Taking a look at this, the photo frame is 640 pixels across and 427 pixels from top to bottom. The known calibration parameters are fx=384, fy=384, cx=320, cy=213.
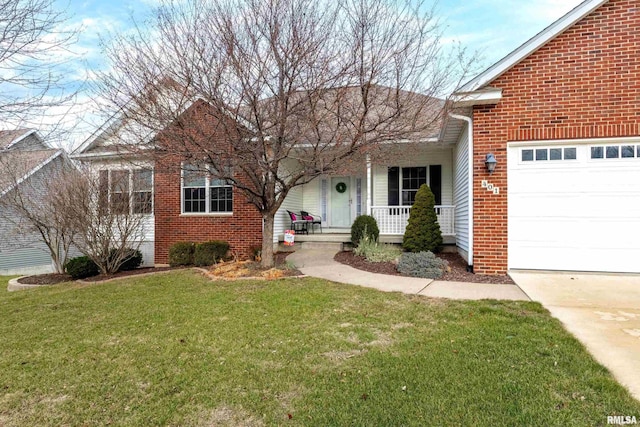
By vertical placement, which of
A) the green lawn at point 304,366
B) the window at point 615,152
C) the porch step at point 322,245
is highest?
the window at point 615,152

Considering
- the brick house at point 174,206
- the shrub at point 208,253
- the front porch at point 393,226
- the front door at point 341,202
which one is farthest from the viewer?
the front door at point 341,202

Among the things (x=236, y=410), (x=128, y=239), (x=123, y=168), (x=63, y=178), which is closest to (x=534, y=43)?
(x=236, y=410)

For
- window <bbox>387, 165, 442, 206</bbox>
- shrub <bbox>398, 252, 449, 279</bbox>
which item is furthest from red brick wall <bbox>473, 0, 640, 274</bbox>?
window <bbox>387, 165, 442, 206</bbox>

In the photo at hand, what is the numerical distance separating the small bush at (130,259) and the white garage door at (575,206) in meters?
9.12

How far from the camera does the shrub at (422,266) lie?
7.54 m

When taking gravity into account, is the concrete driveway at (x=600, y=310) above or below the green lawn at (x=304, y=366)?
above

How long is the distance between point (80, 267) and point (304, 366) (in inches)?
326

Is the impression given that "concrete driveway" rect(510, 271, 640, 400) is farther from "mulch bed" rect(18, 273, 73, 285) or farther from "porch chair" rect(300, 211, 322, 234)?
"mulch bed" rect(18, 273, 73, 285)

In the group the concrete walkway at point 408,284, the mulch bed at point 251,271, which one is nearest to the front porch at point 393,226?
the concrete walkway at point 408,284

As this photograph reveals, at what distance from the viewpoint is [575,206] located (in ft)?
24.3

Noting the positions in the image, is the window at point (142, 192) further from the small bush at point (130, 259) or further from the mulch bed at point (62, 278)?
the mulch bed at point (62, 278)

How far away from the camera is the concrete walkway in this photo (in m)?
6.07

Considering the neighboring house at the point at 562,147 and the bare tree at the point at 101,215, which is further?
the bare tree at the point at 101,215

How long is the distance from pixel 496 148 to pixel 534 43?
206 cm
